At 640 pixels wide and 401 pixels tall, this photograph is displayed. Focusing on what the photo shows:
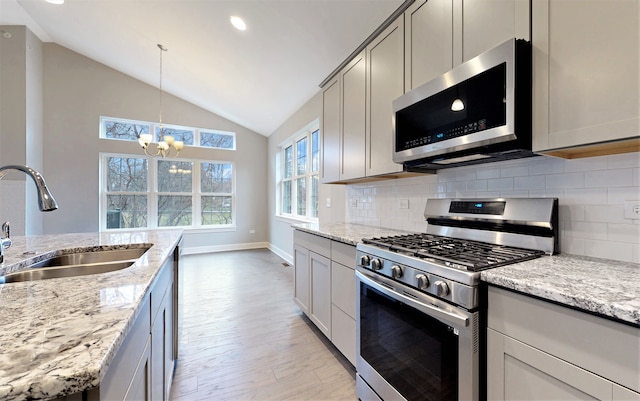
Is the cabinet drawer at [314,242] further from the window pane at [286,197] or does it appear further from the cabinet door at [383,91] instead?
the window pane at [286,197]

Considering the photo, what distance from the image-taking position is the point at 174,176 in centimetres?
578

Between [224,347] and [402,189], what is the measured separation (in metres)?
2.00

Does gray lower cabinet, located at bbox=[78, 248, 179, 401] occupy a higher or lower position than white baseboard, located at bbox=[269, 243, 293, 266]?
higher

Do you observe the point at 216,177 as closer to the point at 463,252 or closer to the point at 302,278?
the point at 302,278

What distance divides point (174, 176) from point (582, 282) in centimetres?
641

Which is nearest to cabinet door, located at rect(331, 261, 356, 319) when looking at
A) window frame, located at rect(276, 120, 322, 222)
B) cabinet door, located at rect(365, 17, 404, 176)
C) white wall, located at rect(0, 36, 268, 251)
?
cabinet door, located at rect(365, 17, 404, 176)

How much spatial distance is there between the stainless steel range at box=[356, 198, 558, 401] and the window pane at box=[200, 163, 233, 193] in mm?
5317

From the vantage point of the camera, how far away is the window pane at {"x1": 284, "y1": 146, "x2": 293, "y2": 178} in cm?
546

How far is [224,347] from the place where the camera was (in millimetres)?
2191

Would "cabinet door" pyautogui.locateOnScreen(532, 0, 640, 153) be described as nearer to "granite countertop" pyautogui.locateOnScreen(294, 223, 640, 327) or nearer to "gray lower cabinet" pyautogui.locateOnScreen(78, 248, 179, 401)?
"granite countertop" pyautogui.locateOnScreen(294, 223, 640, 327)

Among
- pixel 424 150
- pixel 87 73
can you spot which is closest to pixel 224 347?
pixel 424 150

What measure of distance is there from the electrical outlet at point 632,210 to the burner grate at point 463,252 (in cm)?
33

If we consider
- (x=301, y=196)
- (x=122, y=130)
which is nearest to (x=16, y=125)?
(x=122, y=130)

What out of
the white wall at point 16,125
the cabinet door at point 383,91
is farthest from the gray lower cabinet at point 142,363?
the white wall at point 16,125
